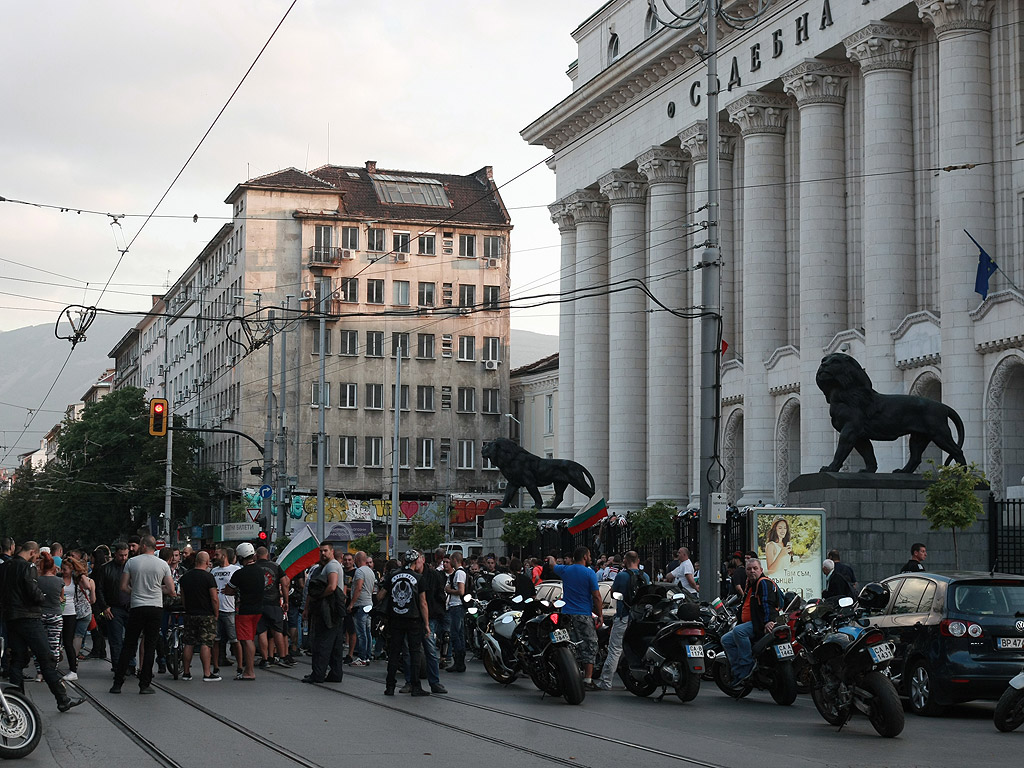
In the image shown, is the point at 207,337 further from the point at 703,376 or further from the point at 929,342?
the point at 703,376

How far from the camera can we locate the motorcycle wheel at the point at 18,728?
37.9ft

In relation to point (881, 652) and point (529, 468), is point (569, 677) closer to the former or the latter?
point (881, 652)

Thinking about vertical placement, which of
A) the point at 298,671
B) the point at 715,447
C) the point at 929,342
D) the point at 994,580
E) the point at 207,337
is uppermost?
the point at 207,337

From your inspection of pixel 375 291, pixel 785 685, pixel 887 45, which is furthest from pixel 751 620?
pixel 375 291

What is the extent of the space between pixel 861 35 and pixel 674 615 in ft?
81.6

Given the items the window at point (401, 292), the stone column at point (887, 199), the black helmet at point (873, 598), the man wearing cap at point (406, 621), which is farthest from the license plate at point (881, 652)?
the window at point (401, 292)

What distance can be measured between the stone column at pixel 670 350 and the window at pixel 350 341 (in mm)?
32266

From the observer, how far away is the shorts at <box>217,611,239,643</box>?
73.9 ft

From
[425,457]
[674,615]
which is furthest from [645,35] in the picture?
[674,615]

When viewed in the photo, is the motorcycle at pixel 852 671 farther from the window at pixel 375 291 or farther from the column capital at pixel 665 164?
the window at pixel 375 291

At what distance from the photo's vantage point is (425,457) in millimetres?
81562

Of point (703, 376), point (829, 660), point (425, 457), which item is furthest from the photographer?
point (425, 457)

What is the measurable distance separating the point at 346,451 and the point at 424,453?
13.3 feet

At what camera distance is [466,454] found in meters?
82.5
